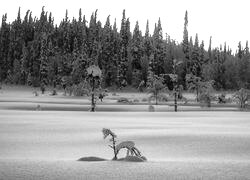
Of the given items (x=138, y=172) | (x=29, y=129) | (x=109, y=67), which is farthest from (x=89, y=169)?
(x=109, y=67)

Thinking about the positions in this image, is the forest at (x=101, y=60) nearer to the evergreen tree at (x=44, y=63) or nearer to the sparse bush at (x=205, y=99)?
the evergreen tree at (x=44, y=63)

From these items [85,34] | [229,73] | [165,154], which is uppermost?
[85,34]

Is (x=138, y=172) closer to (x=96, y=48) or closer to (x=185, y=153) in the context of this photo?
(x=185, y=153)

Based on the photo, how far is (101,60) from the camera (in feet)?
273

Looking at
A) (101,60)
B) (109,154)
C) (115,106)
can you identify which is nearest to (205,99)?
(115,106)

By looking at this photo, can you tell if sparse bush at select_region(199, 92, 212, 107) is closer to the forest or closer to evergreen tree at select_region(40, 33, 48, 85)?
the forest

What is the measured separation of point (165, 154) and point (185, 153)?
13.1 inches

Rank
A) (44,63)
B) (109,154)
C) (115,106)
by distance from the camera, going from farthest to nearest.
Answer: (44,63) → (115,106) → (109,154)

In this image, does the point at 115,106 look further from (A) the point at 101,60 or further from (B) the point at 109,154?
(A) the point at 101,60

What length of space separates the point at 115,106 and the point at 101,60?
47.3 m

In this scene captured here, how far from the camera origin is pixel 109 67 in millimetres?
82188

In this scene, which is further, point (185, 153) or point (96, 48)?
point (96, 48)

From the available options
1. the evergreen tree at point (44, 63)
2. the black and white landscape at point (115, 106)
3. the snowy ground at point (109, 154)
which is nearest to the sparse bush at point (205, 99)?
the black and white landscape at point (115, 106)

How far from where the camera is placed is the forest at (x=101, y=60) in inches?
3140
